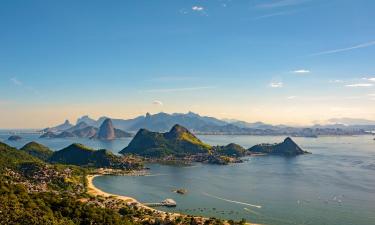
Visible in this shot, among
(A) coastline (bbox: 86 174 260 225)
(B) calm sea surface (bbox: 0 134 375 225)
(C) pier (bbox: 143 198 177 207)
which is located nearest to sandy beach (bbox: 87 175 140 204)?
(A) coastline (bbox: 86 174 260 225)

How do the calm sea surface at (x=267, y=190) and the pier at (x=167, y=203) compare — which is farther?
the pier at (x=167, y=203)

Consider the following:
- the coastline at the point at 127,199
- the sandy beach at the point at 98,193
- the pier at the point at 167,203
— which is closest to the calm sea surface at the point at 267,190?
the sandy beach at the point at 98,193

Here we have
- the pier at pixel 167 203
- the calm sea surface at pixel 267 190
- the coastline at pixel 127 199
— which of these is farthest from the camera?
the pier at pixel 167 203

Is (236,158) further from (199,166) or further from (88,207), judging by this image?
(88,207)

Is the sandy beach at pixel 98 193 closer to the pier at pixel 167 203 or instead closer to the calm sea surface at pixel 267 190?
the calm sea surface at pixel 267 190

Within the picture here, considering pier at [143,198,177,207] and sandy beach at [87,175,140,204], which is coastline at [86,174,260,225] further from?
pier at [143,198,177,207]

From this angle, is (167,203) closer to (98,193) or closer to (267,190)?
(98,193)

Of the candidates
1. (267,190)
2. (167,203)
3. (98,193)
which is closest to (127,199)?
(167,203)

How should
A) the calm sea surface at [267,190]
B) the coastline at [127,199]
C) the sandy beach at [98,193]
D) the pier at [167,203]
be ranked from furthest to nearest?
the sandy beach at [98,193] < the pier at [167,203] < the calm sea surface at [267,190] < the coastline at [127,199]
